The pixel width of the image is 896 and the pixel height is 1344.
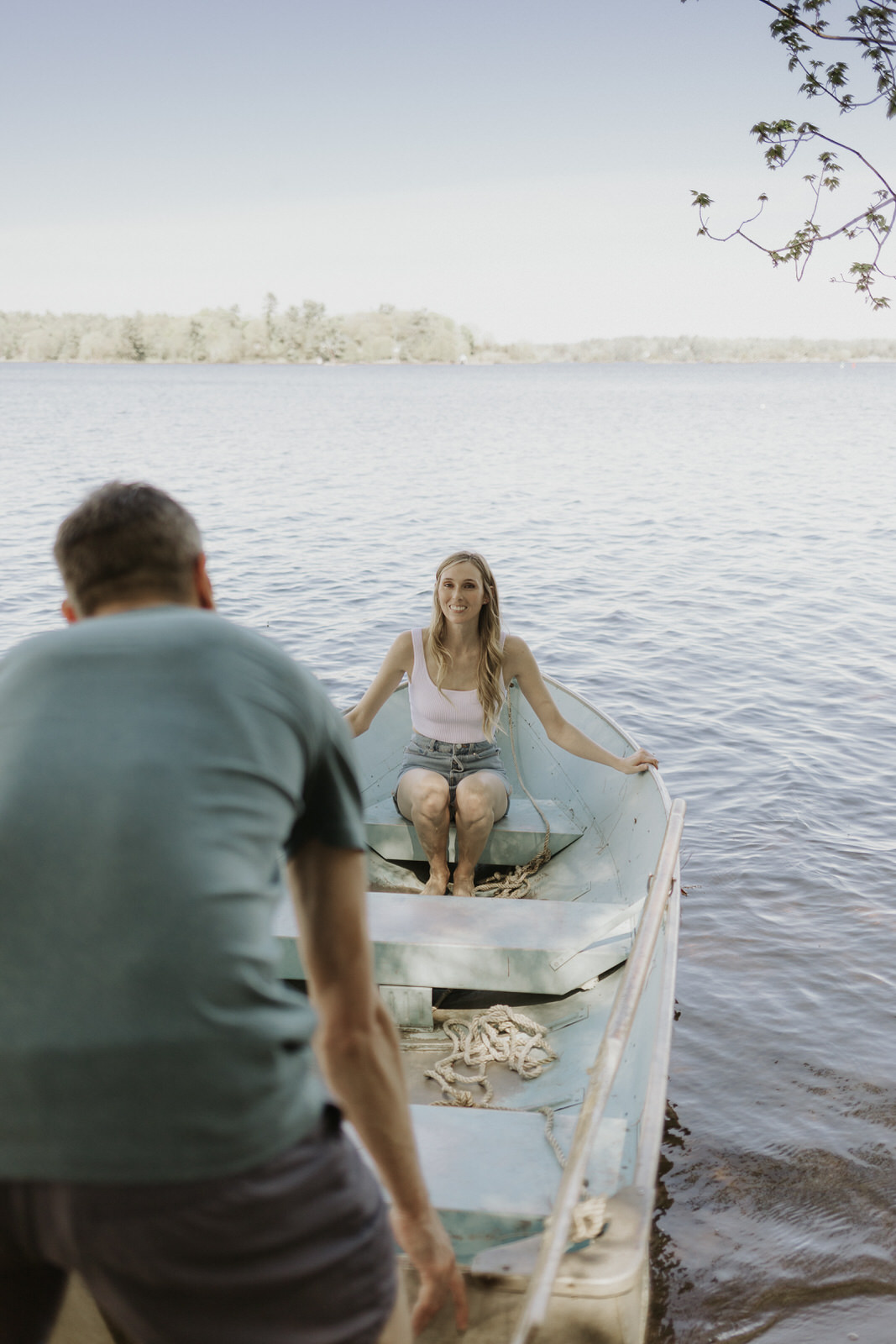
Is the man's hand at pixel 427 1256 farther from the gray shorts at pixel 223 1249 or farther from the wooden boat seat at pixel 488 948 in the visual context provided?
the wooden boat seat at pixel 488 948

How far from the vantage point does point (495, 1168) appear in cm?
246

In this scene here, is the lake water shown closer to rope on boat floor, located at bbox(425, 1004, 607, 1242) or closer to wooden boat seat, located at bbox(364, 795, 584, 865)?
rope on boat floor, located at bbox(425, 1004, 607, 1242)

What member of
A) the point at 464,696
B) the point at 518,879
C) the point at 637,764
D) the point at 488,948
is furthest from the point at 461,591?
the point at 488,948

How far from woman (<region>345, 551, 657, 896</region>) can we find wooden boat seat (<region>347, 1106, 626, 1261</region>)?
69.0 inches

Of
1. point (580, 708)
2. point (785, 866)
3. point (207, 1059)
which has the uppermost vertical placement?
point (207, 1059)

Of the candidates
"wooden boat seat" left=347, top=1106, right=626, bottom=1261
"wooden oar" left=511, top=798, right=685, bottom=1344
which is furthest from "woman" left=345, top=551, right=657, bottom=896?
"wooden boat seat" left=347, top=1106, right=626, bottom=1261

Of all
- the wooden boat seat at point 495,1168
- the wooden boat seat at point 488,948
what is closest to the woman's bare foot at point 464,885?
the wooden boat seat at point 488,948

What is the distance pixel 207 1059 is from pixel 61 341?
12808 cm

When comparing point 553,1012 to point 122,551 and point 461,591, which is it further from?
point 122,551

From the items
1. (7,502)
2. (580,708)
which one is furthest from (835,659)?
(7,502)

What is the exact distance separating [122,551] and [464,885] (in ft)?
10.7

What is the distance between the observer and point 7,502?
1928cm

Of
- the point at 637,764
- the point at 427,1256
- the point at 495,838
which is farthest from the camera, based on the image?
the point at 495,838

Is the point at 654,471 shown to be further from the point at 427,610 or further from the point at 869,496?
the point at 427,610
